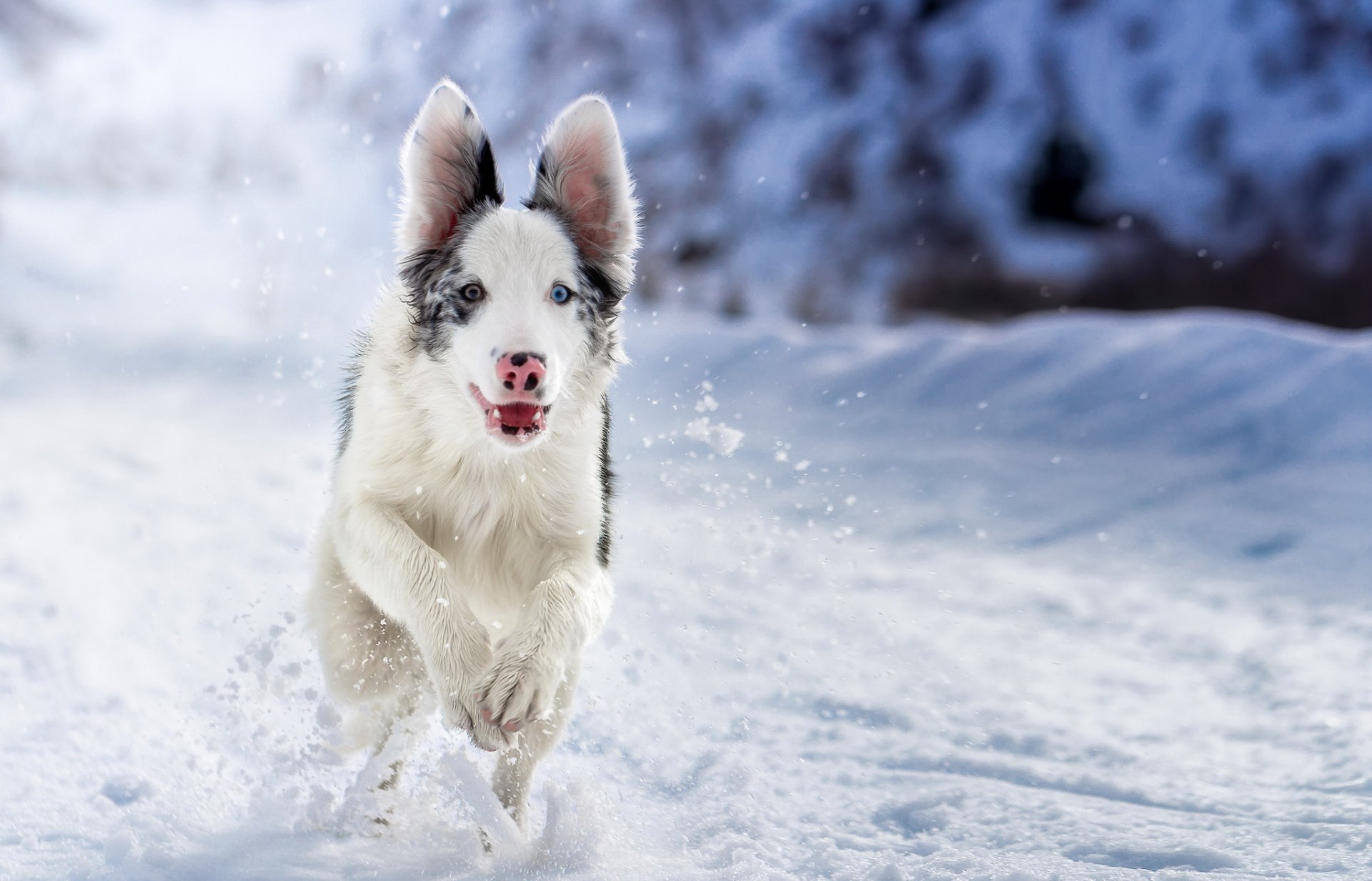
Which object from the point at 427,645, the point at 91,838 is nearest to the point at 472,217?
the point at 427,645

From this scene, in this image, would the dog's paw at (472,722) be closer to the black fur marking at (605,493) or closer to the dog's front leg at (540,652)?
the dog's front leg at (540,652)

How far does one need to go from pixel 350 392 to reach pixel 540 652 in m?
1.85

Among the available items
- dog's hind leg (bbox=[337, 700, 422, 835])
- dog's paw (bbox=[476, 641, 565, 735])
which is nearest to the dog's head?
dog's paw (bbox=[476, 641, 565, 735])

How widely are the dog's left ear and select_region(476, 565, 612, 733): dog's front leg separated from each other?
128cm

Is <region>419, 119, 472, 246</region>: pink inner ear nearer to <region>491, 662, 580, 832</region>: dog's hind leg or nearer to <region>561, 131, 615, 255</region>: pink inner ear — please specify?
<region>561, 131, 615, 255</region>: pink inner ear

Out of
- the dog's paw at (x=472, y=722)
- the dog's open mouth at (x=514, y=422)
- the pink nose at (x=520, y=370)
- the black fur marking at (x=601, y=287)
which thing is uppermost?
the black fur marking at (x=601, y=287)

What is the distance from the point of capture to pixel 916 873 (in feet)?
14.4

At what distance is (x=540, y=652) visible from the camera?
328 cm

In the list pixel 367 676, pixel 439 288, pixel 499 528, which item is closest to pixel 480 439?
pixel 499 528

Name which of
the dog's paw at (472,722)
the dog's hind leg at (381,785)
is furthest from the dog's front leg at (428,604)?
the dog's hind leg at (381,785)

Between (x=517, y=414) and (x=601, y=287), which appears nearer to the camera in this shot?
(x=517, y=414)

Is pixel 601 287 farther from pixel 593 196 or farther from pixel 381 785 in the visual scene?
pixel 381 785

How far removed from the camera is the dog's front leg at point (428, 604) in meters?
3.26

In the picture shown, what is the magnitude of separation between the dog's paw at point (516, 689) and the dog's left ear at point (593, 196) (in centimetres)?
157
